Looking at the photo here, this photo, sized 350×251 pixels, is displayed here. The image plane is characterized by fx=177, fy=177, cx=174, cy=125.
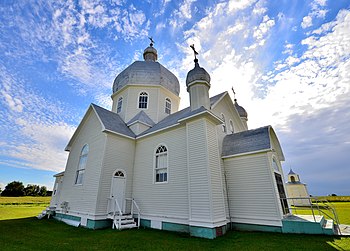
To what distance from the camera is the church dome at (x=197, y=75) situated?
35.8 ft

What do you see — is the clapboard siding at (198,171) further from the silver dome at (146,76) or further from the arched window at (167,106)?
the silver dome at (146,76)

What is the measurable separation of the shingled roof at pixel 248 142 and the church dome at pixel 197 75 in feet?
12.8

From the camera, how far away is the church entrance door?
1098cm

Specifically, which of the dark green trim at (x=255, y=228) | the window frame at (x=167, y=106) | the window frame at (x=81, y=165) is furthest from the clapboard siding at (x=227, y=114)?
the window frame at (x=81, y=165)

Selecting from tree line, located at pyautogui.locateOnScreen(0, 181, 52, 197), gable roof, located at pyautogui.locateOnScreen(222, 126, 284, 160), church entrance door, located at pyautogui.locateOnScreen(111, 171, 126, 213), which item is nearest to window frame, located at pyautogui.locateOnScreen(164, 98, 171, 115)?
gable roof, located at pyautogui.locateOnScreen(222, 126, 284, 160)

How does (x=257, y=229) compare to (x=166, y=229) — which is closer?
(x=257, y=229)

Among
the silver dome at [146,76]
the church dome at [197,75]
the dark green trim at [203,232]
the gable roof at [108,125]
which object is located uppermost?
the silver dome at [146,76]

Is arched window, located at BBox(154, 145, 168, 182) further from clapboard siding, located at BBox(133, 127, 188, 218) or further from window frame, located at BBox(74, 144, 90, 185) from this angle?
window frame, located at BBox(74, 144, 90, 185)

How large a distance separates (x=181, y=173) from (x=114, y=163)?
462 centimetres

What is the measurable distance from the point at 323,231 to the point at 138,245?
24.9ft

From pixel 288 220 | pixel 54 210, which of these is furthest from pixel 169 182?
pixel 54 210

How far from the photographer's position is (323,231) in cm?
737

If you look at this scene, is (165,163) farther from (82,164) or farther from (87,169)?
(82,164)

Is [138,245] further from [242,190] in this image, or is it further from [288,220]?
[288,220]
